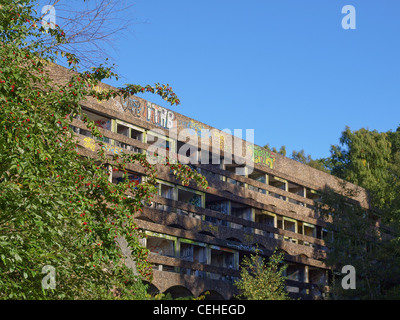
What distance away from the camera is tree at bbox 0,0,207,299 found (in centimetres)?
→ 1055

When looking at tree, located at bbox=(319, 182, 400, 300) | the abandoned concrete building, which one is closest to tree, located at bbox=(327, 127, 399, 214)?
the abandoned concrete building

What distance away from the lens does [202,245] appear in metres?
48.8

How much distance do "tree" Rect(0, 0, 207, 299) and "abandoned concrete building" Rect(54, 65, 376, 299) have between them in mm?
27460

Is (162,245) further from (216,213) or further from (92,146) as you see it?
→ (92,146)

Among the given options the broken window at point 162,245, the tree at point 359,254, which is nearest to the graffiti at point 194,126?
the broken window at point 162,245

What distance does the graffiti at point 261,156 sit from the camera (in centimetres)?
5694

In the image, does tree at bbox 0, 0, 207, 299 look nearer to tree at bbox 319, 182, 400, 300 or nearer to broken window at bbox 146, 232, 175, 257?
broken window at bbox 146, 232, 175, 257

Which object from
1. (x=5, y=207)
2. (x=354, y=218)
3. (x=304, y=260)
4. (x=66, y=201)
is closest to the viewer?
(x=5, y=207)

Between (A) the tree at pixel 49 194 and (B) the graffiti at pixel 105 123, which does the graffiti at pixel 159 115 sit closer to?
(B) the graffiti at pixel 105 123

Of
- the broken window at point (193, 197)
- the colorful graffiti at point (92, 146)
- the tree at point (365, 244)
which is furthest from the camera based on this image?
the broken window at point (193, 197)

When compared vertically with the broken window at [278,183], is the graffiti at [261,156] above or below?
above
